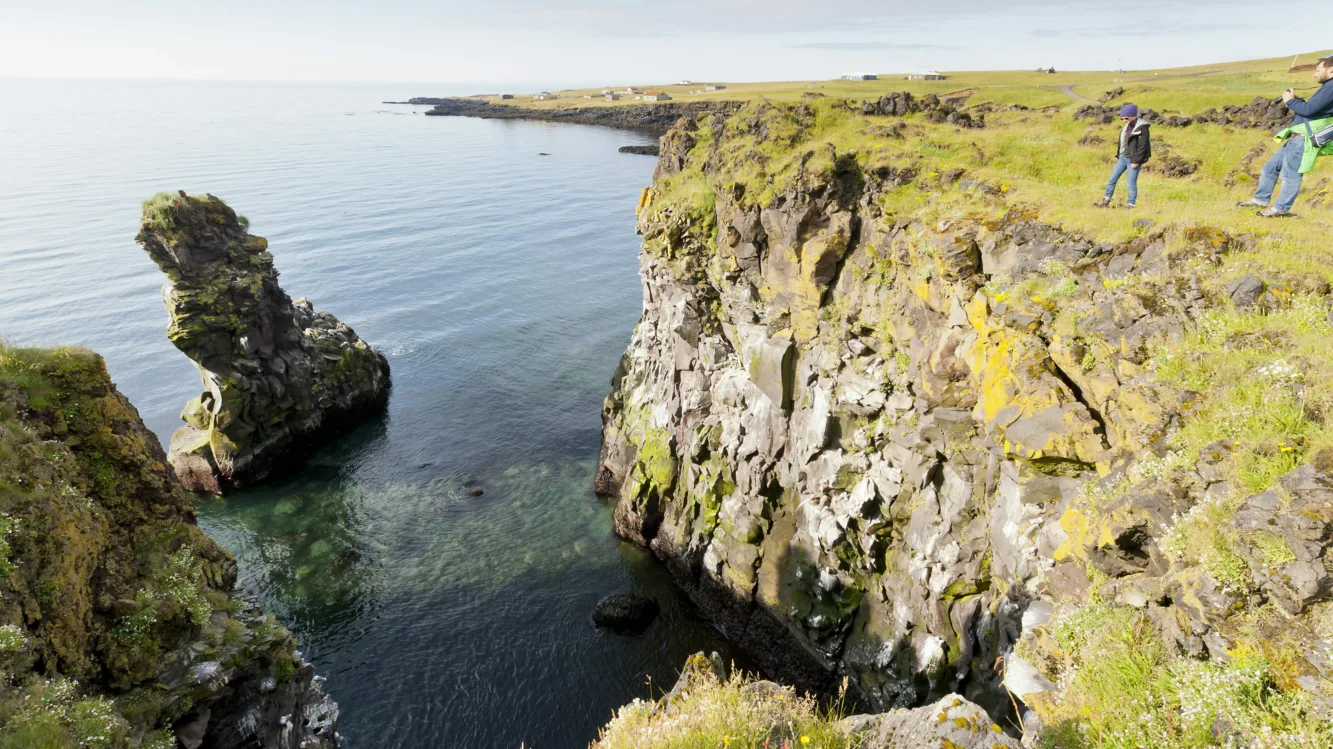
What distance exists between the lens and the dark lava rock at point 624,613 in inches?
Result: 1249

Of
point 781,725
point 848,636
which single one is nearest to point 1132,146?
point 781,725

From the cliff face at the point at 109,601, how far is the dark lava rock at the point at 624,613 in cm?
1410

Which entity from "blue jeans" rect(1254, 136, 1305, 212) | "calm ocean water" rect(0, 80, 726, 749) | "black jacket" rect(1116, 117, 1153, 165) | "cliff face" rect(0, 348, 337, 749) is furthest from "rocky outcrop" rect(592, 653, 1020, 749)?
"calm ocean water" rect(0, 80, 726, 749)

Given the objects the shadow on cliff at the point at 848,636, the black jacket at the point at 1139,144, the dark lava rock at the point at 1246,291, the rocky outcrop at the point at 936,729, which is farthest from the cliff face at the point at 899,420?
the black jacket at the point at 1139,144

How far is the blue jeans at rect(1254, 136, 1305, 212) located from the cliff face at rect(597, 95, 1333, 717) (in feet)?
8.06

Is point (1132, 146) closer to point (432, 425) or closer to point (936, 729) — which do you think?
point (936, 729)

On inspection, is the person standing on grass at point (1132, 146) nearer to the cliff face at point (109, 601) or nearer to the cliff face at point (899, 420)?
the cliff face at point (899, 420)

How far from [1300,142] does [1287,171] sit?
0.94 metres

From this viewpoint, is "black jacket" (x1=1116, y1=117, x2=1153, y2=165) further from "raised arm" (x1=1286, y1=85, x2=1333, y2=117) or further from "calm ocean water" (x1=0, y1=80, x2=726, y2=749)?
"calm ocean water" (x1=0, y1=80, x2=726, y2=749)

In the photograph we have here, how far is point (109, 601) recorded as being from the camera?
15641 millimetres

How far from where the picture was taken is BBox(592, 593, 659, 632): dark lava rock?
104 feet

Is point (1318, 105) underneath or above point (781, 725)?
above

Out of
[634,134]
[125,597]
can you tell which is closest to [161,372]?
[125,597]

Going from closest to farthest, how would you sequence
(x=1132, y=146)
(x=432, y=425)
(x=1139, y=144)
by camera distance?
(x=1139, y=144), (x=1132, y=146), (x=432, y=425)
